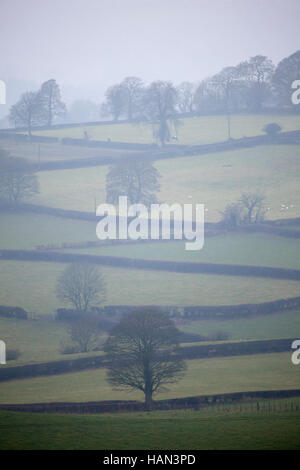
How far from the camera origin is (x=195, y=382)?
32094 mm

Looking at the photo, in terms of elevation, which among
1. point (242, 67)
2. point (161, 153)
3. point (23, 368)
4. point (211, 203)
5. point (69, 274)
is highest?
point (242, 67)

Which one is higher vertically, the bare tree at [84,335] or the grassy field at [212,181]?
the grassy field at [212,181]

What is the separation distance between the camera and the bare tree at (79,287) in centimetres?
4666

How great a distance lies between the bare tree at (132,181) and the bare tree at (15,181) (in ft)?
35.5

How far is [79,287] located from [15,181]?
1343 inches

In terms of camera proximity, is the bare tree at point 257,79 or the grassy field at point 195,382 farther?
the bare tree at point 257,79

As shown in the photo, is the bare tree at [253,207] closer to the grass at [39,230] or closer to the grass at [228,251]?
the grass at [228,251]

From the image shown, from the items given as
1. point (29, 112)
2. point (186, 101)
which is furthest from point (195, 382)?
point (186, 101)

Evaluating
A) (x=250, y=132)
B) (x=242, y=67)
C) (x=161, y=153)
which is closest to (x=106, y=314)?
(x=161, y=153)

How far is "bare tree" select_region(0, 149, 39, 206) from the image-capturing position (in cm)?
7581

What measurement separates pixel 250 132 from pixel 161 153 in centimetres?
1665

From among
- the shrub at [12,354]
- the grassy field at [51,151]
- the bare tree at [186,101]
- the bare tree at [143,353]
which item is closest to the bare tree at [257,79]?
the bare tree at [186,101]
